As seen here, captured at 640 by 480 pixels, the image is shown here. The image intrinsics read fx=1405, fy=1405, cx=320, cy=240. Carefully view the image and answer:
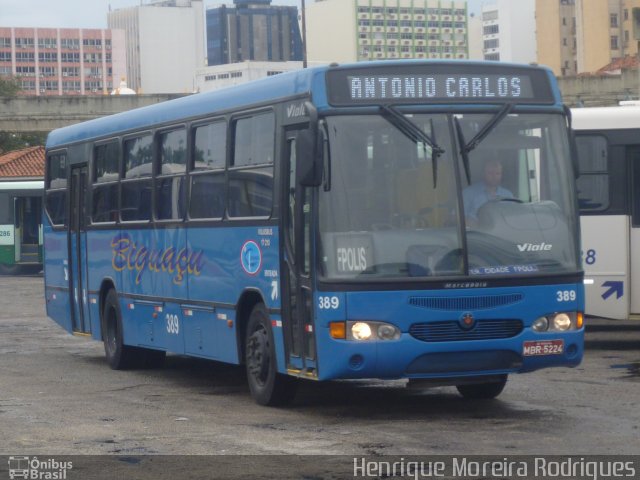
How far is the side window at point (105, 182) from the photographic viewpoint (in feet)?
53.5

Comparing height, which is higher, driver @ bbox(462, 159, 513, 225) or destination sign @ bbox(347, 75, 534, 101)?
Result: destination sign @ bbox(347, 75, 534, 101)

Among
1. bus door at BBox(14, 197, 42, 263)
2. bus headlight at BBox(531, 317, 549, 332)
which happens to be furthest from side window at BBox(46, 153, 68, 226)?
bus door at BBox(14, 197, 42, 263)

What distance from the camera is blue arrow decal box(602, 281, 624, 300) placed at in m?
17.4

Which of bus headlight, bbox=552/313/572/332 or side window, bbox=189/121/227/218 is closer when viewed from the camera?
bus headlight, bbox=552/313/572/332

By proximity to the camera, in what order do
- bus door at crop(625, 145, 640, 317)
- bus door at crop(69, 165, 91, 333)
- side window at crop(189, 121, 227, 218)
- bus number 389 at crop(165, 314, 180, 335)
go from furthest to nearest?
bus door at crop(69, 165, 91, 333) → bus door at crop(625, 145, 640, 317) → bus number 389 at crop(165, 314, 180, 335) → side window at crop(189, 121, 227, 218)

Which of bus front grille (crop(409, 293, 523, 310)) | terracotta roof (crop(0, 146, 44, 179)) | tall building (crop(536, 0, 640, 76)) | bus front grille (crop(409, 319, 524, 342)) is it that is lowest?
bus front grille (crop(409, 319, 524, 342))

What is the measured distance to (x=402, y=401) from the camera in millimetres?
12617

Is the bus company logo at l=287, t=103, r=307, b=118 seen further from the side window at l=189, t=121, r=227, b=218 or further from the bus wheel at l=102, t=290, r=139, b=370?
the bus wheel at l=102, t=290, r=139, b=370

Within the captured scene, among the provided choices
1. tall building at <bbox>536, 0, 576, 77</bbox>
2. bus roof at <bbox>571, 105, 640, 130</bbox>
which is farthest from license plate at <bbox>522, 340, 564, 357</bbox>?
tall building at <bbox>536, 0, 576, 77</bbox>

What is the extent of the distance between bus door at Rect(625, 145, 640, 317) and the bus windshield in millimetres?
6366

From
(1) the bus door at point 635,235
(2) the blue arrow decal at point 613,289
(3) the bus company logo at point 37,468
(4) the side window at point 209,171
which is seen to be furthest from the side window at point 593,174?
(3) the bus company logo at point 37,468

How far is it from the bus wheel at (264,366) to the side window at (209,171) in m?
1.30

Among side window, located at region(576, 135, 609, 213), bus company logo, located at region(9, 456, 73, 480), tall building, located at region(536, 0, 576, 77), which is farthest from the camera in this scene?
tall building, located at region(536, 0, 576, 77)

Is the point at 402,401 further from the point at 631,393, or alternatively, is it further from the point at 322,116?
the point at 322,116
